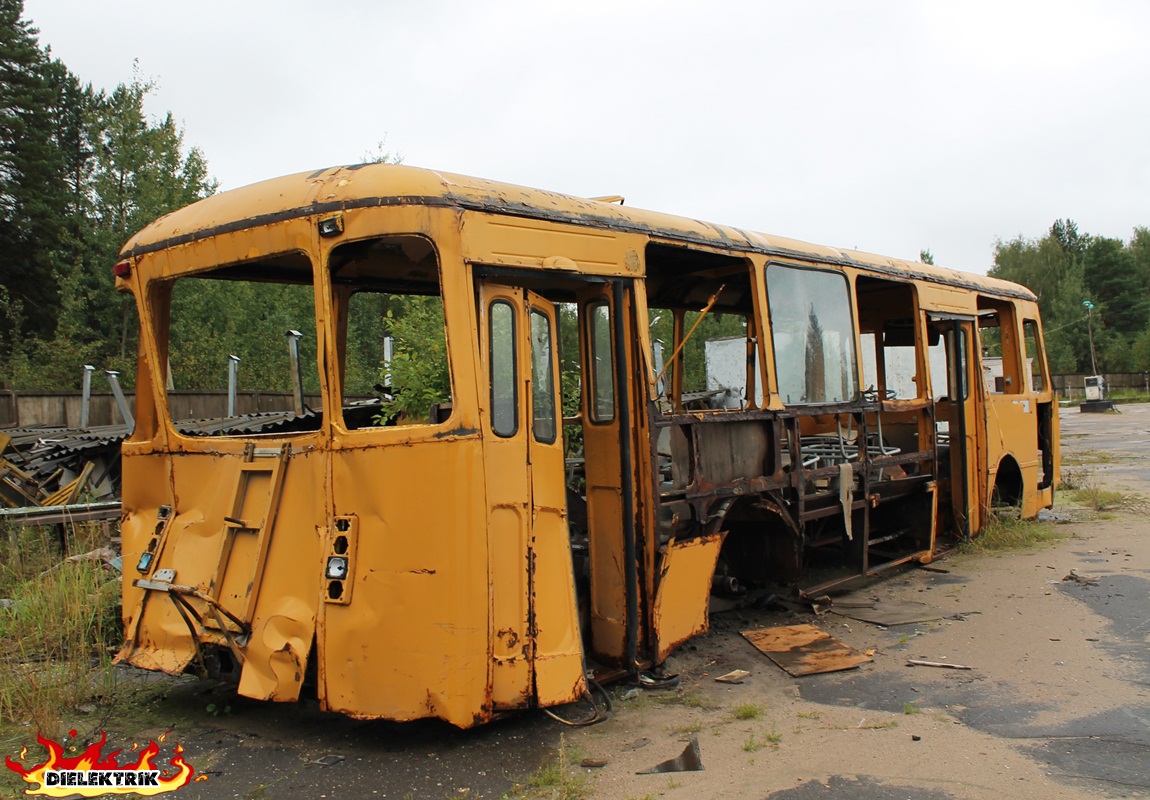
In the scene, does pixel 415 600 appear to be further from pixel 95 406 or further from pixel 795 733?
pixel 95 406

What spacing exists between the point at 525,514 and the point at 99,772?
2155 millimetres

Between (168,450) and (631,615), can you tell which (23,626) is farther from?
(631,615)

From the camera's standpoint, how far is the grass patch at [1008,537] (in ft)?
30.0

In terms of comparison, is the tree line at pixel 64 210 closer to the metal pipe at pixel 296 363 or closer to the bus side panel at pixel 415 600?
the metal pipe at pixel 296 363

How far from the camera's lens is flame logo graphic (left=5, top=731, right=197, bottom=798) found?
3.76m

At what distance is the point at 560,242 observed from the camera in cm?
475

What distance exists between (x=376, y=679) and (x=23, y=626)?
3.14 m

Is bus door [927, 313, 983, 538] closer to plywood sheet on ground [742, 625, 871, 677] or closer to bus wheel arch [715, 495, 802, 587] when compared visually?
bus wheel arch [715, 495, 802, 587]

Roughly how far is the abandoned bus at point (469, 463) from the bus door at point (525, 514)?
14mm

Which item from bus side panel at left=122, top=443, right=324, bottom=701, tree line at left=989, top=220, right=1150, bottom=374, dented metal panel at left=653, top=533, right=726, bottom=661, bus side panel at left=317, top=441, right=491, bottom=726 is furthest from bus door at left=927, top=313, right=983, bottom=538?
tree line at left=989, top=220, right=1150, bottom=374

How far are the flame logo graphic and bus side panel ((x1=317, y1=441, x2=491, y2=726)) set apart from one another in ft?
2.34

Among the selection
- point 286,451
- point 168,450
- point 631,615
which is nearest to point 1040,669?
point 631,615

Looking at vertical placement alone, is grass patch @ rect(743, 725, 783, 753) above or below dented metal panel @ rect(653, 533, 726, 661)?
below

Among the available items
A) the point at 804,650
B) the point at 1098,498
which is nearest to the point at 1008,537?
the point at 1098,498
